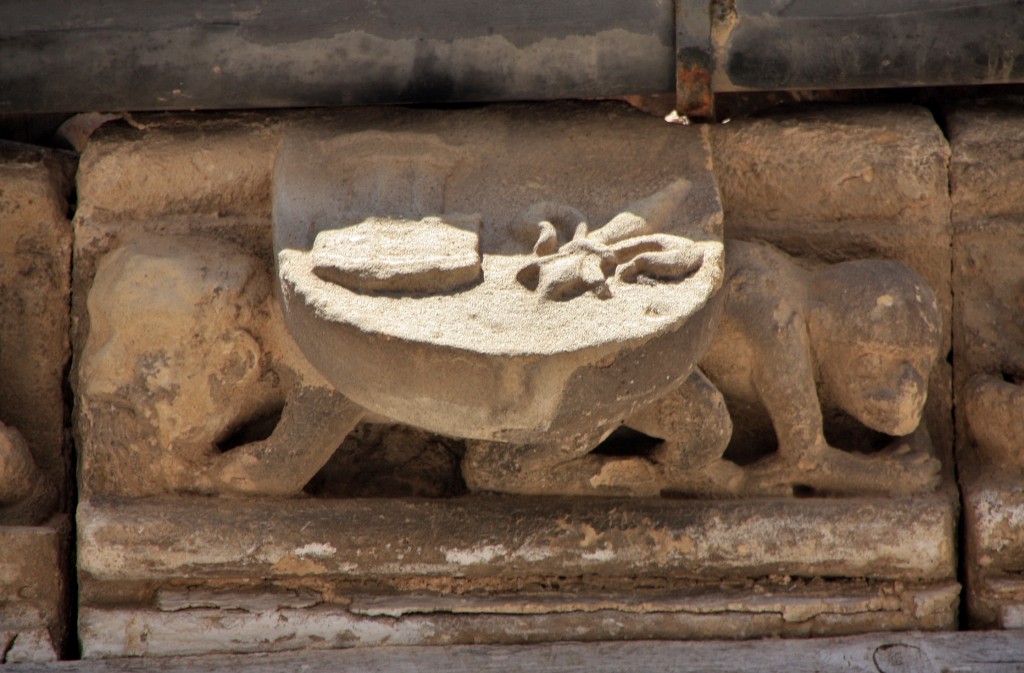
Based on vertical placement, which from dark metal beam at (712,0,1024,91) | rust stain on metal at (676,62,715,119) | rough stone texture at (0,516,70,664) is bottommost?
rough stone texture at (0,516,70,664)

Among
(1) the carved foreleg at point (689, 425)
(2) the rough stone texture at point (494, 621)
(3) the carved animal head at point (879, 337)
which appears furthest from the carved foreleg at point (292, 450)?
(3) the carved animal head at point (879, 337)

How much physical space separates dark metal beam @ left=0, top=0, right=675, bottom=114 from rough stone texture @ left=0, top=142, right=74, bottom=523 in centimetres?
25

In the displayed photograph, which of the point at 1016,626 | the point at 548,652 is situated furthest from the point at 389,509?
the point at 1016,626

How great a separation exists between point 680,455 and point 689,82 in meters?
0.68

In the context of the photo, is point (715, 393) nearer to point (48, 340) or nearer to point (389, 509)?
point (389, 509)

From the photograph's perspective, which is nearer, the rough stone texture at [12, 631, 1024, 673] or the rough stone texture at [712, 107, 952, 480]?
the rough stone texture at [12, 631, 1024, 673]

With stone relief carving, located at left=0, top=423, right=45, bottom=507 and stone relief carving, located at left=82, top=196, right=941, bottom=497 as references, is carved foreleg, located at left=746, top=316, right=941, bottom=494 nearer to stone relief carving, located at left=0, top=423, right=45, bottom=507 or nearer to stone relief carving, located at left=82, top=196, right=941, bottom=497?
stone relief carving, located at left=82, top=196, right=941, bottom=497

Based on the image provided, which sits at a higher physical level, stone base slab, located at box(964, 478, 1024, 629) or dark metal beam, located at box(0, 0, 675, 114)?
dark metal beam, located at box(0, 0, 675, 114)

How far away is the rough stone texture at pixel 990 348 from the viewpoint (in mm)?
2598

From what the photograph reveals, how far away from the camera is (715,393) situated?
8.29 ft

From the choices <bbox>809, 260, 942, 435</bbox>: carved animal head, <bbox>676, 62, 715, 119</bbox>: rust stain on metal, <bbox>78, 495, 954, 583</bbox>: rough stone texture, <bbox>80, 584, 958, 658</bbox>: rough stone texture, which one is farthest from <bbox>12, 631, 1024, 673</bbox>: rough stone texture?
<bbox>676, 62, 715, 119</bbox>: rust stain on metal

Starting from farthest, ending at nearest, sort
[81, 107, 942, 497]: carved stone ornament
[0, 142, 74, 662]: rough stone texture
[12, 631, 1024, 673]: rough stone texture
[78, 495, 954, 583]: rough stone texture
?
[0, 142, 74, 662]: rough stone texture
[78, 495, 954, 583]: rough stone texture
[12, 631, 1024, 673]: rough stone texture
[81, 107, 942, 497]: carved stone ornament

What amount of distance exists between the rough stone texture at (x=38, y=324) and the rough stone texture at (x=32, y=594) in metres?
0.13

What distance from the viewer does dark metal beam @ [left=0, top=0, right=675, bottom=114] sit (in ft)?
8.50
